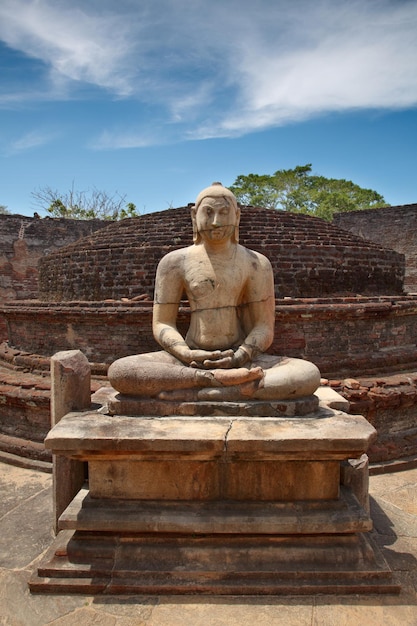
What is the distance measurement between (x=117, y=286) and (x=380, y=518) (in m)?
4.36

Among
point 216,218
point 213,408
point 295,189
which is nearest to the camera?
point 213,408

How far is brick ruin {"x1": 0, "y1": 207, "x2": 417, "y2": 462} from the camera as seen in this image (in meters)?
4.16

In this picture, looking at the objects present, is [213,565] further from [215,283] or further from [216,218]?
[216,218]

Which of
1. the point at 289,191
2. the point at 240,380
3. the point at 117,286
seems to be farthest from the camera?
the point at 289,191

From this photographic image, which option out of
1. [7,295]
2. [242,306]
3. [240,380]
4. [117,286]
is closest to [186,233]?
[117,286]

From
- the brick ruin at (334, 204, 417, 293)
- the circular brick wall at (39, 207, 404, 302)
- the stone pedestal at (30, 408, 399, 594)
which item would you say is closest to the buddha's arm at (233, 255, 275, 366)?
the stone pedestal at (30, 408, 399, 594)

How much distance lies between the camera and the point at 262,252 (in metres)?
5.82

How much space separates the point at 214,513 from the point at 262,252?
13.5 feet

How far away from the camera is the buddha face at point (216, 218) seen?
2766mm

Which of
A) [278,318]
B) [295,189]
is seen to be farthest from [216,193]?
[295,189]

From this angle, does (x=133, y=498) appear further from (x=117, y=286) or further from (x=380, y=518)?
(x=117, y=286)

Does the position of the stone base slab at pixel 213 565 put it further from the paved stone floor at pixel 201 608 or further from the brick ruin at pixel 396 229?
the brick ruin at pixel 396 229

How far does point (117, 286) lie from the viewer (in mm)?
5996

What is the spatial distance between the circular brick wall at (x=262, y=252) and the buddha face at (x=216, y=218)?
3.02 metres
